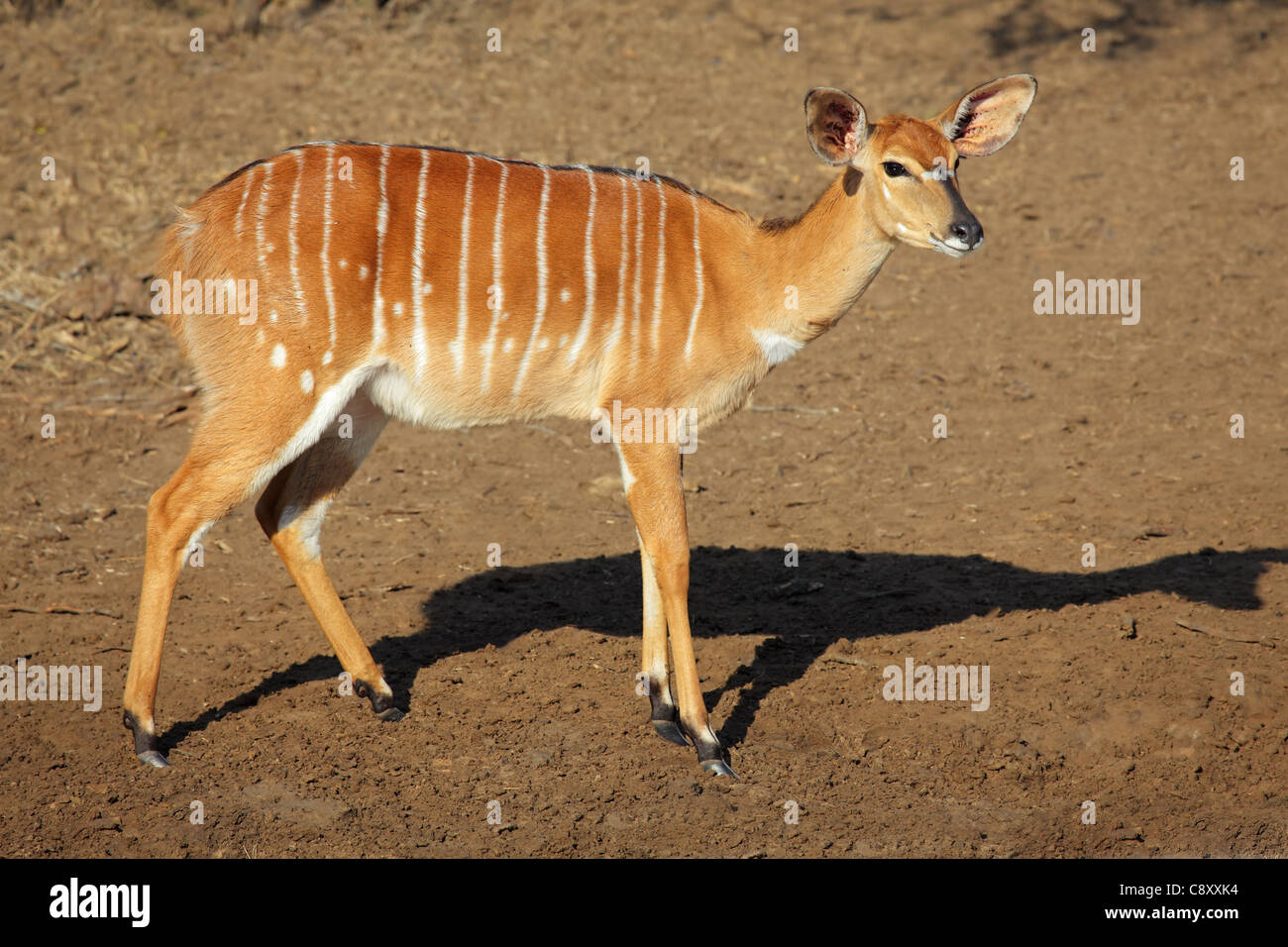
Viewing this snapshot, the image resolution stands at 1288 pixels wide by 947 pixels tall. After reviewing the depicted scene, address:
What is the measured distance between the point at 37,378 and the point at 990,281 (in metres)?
6.88

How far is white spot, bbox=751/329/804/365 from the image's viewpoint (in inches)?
214

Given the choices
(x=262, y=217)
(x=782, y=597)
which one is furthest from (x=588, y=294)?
(x=782, y=597)

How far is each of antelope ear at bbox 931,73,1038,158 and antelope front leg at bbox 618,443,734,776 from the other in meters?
1.70

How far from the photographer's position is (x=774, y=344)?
5469mm

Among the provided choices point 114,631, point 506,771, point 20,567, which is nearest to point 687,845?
point 506,771

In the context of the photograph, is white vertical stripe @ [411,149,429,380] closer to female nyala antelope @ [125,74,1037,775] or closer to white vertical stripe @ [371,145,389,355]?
female nyala antelope @ [125,74,1037,775]

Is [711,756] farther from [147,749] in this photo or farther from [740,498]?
[740,498]

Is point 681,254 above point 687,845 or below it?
above

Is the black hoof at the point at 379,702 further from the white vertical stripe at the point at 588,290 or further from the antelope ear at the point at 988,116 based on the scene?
the antelope ear at the point at 988,116

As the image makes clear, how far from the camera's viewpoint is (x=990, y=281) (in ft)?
34.1

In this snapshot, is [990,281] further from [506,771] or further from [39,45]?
[39,45]

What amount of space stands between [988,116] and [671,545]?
214cm
